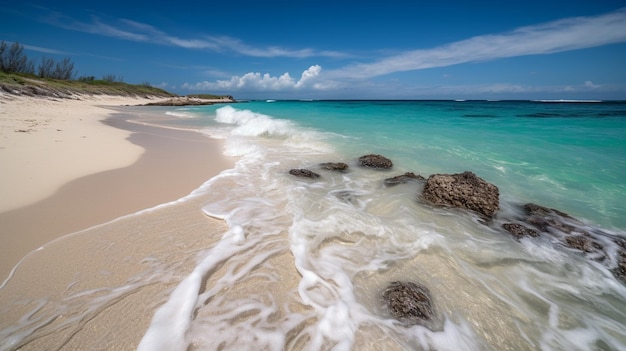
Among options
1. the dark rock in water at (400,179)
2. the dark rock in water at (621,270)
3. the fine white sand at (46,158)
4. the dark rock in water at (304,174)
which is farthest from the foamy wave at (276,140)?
the dark rock in water at (621,270)

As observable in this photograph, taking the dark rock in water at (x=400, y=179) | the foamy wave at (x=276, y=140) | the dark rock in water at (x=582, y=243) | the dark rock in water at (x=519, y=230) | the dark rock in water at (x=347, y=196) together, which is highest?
the foamy wave at (x=276, y=140)

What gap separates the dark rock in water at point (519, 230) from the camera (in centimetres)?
373

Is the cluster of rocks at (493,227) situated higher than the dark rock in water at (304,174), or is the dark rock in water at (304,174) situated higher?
the dark rock in water at (304,174)

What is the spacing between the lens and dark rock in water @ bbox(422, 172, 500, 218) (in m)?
4.38

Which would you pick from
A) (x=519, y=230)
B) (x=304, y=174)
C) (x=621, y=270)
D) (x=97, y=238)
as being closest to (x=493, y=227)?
(x=519, y=230)

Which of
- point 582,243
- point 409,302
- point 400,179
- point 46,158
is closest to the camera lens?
point 409,302

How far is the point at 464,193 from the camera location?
450 cm

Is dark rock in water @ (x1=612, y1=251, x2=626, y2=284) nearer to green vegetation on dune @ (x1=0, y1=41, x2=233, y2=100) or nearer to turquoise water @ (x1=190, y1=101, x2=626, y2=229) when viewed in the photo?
turquoise water @ (x1=190, y1=101, x2=626, y2=229)

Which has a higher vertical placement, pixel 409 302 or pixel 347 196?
pixel 347 196

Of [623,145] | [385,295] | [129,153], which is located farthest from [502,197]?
[623,145]

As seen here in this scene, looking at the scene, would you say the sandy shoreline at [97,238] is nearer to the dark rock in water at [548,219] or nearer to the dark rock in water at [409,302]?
the dark rock in water at [409,302]

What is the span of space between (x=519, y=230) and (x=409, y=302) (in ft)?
9.06

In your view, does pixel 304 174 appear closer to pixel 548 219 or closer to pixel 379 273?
pixel 379 273

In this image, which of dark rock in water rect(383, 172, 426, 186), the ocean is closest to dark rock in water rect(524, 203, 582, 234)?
the ocean
